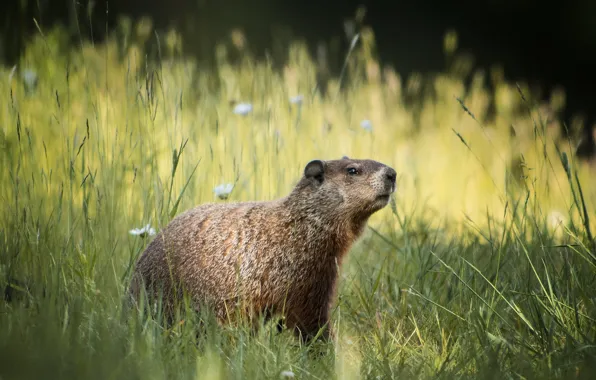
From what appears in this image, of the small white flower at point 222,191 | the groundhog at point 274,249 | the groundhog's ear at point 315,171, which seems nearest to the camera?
the groundhog at point 274,249

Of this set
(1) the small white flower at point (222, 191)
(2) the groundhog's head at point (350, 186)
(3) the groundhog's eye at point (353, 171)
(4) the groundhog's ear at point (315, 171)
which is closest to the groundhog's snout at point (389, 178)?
(2) the groundhog's head at point (350, 186)

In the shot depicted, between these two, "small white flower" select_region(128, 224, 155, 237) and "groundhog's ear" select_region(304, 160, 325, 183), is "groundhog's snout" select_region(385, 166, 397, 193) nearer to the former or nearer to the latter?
"groundhog's ear" select_region(304, 160, 325, 183)

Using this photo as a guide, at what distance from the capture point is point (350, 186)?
11.3ft

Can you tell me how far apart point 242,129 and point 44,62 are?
176 centimetres

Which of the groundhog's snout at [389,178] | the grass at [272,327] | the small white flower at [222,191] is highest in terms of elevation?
the groundhog's snout at [389,178]

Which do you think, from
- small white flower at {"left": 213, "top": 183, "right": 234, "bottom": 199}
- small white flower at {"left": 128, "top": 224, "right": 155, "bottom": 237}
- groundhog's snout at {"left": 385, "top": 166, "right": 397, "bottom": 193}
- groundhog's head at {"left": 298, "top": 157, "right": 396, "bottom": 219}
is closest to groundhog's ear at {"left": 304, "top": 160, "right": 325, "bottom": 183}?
groundhog's head at {"left": 298, "top": 157, "right": 396, "bottom": 219}

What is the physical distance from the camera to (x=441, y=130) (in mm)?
7332

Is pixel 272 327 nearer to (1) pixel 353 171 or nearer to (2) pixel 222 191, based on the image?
(1) pixel 353 171

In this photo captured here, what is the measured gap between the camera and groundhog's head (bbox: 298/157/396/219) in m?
3.38

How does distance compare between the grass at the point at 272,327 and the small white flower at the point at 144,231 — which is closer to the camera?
the grass at the point at 272,327

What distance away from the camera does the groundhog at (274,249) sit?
3121mm

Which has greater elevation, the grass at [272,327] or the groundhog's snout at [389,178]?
the groundhog's snout at [389,178]

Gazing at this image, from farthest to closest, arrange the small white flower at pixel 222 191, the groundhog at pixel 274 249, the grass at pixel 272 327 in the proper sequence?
1. the small white flower at pixel 222 191
2. the groundhog at pixel 274 249
3. the grass at pixel 272 327

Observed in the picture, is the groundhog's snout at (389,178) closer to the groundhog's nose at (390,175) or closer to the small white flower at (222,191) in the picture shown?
the groundhog's nose at (390,175)
